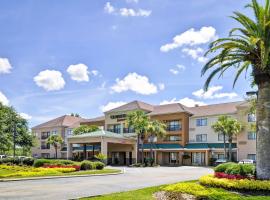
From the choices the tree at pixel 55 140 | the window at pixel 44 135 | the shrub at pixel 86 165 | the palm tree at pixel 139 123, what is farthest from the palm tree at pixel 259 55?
the window at pixel 44 135

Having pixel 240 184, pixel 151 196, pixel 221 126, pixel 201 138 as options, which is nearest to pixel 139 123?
pixel 221 126

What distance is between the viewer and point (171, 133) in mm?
64688

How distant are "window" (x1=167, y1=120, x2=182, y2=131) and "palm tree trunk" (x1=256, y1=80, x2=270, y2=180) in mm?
44695

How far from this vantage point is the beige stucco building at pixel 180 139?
2190 inches

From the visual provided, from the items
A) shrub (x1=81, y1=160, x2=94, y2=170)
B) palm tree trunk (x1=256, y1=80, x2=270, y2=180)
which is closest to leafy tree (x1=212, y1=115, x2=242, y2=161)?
shrub (x1=81, y1=160, x2=94, y2=170)

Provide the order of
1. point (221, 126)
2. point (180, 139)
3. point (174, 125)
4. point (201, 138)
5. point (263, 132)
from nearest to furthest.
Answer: point (263, 132), point (221, 126), point (201, 138), point (180, 139), point (174, 125)

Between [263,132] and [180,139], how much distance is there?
1778 inches

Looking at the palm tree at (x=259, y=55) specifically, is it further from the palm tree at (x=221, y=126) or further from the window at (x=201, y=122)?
the window at (x=201, y=122)

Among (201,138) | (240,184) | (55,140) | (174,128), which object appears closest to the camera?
(240,184)

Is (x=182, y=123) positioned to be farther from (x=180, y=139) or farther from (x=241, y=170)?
(x=241, y=170)

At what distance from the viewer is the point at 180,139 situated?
63.4 meters

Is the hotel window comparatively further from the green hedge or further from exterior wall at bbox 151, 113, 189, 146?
the green hedge

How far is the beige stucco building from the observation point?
55.6 m

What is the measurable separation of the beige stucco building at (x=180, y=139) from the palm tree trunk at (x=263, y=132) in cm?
3488
